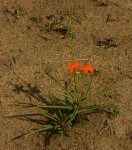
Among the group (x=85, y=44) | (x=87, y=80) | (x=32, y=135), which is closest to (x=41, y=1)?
(x=85, y=44)

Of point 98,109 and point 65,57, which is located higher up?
point 65,57

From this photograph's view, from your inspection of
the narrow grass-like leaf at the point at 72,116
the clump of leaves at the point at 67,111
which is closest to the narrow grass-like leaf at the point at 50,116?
the clump of leaves at the point at 67,111

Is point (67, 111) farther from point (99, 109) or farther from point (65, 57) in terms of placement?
point (65, 57)

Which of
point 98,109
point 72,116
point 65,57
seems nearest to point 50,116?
point 72,116

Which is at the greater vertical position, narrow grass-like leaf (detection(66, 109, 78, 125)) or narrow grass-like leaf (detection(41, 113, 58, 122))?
narrow grass-like leaf (detection(66, 109, 78, 125))

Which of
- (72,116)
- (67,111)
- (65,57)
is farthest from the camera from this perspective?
(65,57)

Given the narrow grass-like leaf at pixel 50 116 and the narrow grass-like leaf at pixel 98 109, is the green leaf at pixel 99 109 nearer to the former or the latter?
the narrow grass-like leaf at pixel 98 109

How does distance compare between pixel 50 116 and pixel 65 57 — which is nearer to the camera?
pixel 50 116

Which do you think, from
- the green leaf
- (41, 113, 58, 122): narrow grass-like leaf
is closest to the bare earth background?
the green leaf

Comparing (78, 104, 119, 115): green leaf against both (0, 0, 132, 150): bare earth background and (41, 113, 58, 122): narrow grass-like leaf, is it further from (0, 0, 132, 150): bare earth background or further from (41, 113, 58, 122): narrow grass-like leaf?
(41, 113, 58, 122): narrow grass-like leaf

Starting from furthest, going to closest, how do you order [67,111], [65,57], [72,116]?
1. [65,57]
2. [67,111]
3. [72,116]
